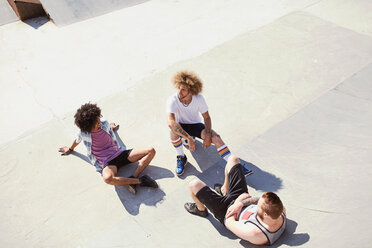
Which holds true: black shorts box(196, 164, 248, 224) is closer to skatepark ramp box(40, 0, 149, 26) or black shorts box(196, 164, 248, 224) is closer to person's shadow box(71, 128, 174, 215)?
person's shadow box(71, 128, 174, 215)

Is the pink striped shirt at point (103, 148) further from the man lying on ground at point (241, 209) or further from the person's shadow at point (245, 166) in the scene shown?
the man lying on ground at point (241, 209)

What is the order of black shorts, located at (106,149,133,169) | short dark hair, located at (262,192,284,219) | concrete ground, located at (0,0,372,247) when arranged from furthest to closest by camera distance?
black shorts, located at (106,149,133,169) < concrete ground, located at (0,0,372,247) < short dark hair, located at (262,192,284,219)

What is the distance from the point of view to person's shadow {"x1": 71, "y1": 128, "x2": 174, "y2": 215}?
4277mm

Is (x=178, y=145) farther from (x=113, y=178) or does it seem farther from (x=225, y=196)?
(x=225, y=196)

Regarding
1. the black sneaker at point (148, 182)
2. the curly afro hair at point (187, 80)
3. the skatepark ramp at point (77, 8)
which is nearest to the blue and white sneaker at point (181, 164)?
the black sneaker at point (148, 182)

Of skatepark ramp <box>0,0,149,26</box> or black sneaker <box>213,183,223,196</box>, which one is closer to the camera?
black sneaker <box>213,183,223,196</box>

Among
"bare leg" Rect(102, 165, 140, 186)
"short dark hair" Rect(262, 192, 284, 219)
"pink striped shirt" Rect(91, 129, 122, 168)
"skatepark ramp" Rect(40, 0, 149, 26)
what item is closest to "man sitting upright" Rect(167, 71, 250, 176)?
"bare leg" Rect(102, 165, 140, 186)

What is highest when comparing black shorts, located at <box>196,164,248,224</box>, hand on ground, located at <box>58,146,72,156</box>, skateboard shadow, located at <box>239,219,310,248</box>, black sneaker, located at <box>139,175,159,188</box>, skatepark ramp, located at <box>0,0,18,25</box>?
skatepark ramp, located at <box>0,0,18,25</box>

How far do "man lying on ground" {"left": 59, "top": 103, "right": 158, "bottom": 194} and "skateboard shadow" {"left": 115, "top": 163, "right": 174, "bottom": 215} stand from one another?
3.0 inches

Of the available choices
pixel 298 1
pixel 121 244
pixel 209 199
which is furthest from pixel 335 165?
pixel 298 1

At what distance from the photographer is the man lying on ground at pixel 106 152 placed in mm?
4266

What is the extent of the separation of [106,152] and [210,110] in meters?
1.86

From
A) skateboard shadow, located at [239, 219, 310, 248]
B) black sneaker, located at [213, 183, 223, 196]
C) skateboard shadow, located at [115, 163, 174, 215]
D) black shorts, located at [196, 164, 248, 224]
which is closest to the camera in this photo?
skateboard shadow, located at [239, 219, 310, 248]

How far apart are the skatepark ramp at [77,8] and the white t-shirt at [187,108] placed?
14.8ft
